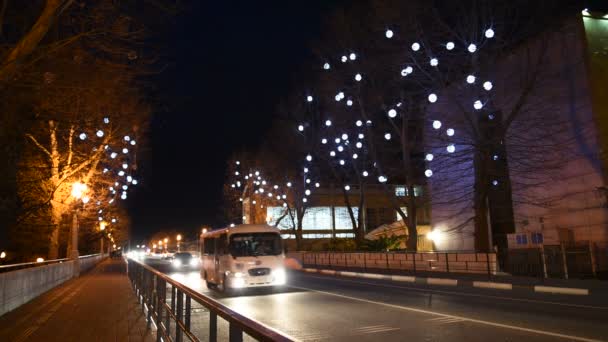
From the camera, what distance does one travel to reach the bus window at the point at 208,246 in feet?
67.5

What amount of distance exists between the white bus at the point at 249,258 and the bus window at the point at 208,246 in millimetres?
1070

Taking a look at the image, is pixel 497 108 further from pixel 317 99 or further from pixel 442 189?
pixel 317 99

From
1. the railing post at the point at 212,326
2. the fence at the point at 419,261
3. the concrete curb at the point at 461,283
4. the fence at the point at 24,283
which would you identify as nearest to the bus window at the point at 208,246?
the fence at the point at 24,283

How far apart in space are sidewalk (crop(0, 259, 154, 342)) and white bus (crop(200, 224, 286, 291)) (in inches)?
141

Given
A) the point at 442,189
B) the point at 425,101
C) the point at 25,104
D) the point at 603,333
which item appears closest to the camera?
the point at 603,333

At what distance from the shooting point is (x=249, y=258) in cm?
1788

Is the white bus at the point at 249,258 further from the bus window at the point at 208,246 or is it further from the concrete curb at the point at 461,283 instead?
the concrete curb at the point at 461,283

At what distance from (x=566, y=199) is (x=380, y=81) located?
1329 centimetres

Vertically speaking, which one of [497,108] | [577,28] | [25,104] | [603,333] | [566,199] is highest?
[577,28]

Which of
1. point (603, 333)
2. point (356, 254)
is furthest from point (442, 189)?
point (603, 333)

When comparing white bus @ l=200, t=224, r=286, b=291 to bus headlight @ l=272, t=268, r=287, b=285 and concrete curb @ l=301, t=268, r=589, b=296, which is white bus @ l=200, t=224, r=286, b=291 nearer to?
bus headlight @ l=272, t=268, r=287, b=285

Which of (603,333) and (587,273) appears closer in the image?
(603,333)

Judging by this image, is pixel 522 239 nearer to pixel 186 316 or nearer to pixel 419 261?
pixel 419 261

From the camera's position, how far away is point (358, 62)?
32.1 m
